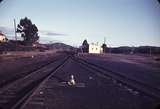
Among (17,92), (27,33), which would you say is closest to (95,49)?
(17,92)

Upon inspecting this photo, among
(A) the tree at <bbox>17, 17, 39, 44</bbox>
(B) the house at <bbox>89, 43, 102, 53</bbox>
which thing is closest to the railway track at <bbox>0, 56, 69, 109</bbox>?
(A) the tree at <bbox>17, 17, 39, 44</bbox>

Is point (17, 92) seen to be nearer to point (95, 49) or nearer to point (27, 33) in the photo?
point (27, 33)

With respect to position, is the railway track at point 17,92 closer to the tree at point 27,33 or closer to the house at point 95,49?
the tree at point 27,33

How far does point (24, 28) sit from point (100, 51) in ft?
431

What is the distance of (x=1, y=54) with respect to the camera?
53.9 m

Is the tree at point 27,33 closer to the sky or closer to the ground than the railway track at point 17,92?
closer to the sky

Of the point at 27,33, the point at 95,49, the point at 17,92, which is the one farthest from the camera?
the point at 95,49

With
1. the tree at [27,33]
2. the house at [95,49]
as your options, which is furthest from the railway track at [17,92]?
the house at [95,49]

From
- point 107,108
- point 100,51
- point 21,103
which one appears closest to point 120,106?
point 107,108

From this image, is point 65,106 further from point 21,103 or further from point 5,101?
point 5,101

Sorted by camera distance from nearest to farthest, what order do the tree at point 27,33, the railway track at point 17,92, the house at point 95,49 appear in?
the tree at point 27,33 < the railway track at point 17,92 < the house at point 95,49

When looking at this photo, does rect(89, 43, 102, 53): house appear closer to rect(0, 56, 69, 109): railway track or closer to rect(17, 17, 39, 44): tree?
rect(0, 56, 69, 109): railway track

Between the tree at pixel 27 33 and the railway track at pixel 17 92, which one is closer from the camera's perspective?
the tree at pixel 27 33

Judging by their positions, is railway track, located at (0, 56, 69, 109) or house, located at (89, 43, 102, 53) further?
house, located at (89, 43, 102, 53)
